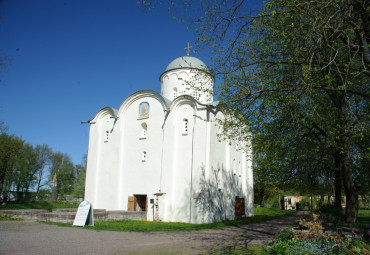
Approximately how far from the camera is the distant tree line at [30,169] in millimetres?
29797

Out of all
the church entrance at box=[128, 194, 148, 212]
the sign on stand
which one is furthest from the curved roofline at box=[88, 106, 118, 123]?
the sign on stand

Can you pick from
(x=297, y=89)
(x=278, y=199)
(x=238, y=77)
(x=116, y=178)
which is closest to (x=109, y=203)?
(x=116, y=178)

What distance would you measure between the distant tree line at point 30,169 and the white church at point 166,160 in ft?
42.0

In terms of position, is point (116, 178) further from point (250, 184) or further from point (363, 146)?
point (363, 146)

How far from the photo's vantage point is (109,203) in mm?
20375

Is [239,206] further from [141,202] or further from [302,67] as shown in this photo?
[302,67]

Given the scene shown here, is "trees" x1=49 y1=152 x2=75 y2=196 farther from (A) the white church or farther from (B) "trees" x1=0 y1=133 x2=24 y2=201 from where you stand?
(A) the white church

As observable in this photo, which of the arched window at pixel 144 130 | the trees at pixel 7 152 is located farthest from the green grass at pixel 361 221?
the trees at pixel 7 152

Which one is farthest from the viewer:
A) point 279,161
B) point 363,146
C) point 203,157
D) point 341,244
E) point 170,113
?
point 170,113

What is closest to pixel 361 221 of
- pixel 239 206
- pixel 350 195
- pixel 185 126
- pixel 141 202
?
pixel 350 195

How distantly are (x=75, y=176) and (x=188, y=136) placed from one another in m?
46.8

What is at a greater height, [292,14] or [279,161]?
[292,14]

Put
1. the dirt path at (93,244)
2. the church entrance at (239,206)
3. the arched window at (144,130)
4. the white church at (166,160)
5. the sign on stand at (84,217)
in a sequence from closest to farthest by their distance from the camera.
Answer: the dirt path at (93,244)
the sign on stand at (84,217)
the white church at (166,160)
the arched window at (144,130)
the church entrance at (239,206)

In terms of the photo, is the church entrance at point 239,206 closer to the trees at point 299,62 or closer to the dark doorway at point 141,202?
the dark doorway at point 141,202
